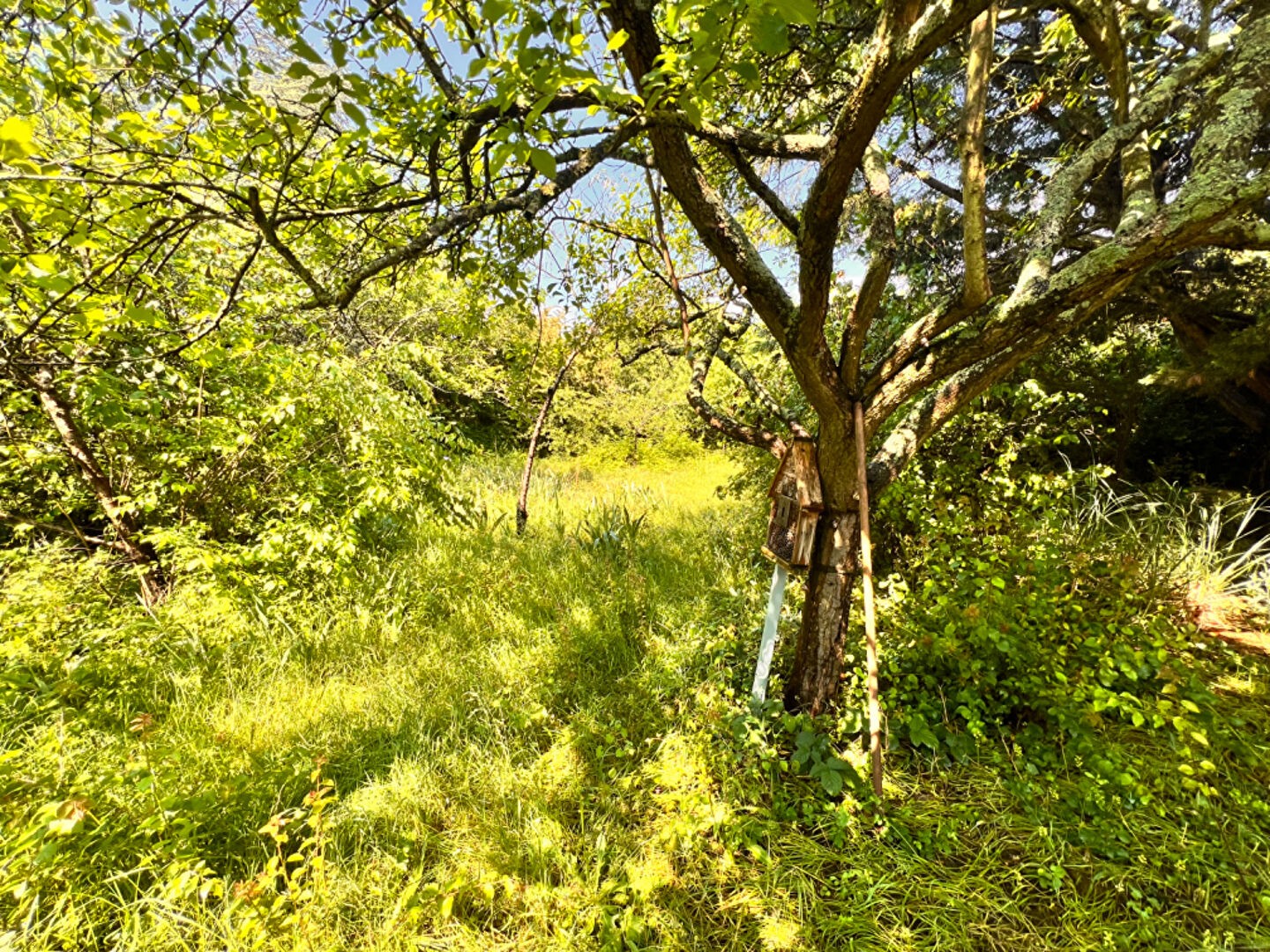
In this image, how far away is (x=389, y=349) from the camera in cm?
364

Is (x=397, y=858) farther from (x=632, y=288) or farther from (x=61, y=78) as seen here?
(x=632, y=288)

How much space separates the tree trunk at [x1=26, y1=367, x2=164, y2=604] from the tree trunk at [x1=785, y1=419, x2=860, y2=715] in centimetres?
410

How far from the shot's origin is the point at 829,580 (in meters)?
2.20

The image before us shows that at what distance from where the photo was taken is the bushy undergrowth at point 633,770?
1.60m

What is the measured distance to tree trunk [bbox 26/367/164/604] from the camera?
109 inches

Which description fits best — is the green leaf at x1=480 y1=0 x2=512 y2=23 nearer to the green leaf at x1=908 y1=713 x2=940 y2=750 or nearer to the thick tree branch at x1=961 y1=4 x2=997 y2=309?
the thick tree branch at x1=961 y1=4 x2=997 y2=309

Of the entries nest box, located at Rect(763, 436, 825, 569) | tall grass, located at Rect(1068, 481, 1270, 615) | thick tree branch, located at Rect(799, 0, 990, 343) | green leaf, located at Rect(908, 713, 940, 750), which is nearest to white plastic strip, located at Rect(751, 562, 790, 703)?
nest box, located at Rect(763, 436, 825, 569)

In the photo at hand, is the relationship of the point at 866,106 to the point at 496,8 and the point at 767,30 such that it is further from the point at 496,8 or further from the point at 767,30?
the point at 496,8

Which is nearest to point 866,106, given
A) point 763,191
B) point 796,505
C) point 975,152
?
point 975,152

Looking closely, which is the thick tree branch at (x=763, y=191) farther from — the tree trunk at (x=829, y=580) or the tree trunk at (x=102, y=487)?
the tree trunk at (x=102, y=487)

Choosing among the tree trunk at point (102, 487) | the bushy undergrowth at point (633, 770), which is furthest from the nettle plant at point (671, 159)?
the bushy undergrowth at point (633, 770)

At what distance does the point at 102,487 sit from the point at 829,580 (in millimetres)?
4443

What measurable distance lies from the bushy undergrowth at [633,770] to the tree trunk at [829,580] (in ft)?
0.63

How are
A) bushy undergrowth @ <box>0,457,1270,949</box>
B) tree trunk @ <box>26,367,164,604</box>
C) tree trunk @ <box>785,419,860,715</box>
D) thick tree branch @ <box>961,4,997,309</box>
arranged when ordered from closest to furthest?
1. thick tree branch @ <box>961,4,997,309</box>
2. bushy undergrowth @ <box>0,457,1270,949</box>
3. tree trunk @ <box>785,419,860,715</box>
4. tree trunk @ <box>26,367,164,604</box>
